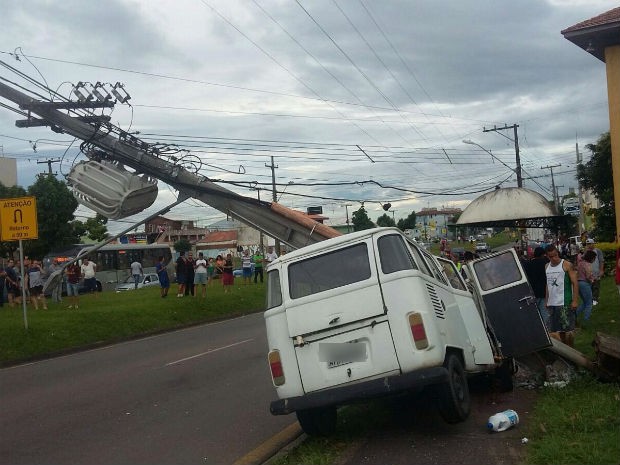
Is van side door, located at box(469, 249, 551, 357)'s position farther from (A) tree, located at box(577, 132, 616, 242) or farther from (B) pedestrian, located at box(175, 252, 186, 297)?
(A) tree, located at box(577, 132, 616, 242)

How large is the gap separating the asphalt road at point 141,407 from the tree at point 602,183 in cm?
2280

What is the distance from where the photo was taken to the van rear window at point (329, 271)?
6.93 meters

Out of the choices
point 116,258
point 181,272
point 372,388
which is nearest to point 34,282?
point 181,272

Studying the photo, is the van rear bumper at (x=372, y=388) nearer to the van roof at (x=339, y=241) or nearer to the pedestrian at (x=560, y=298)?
the van roof at (x=339, y=241)

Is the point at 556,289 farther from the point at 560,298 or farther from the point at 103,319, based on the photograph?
the point at 103,319

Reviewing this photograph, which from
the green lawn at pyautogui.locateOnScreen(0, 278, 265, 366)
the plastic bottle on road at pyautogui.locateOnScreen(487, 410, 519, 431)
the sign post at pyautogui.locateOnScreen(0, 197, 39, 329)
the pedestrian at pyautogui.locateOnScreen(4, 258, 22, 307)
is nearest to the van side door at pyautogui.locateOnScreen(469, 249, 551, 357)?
the plastic bottle on road at pyautogui.locateOnScreen(487, 410, 519, 431)

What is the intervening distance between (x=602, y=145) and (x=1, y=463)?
30.4m

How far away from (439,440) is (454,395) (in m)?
0.45

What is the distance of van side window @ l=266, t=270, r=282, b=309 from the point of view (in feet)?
23.6

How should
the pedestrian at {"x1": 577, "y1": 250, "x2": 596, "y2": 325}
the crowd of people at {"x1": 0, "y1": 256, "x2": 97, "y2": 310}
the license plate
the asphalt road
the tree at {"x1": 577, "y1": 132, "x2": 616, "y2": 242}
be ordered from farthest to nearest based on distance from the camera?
1. the tree at {"x1": 577, "y1": 132, "x2": 616, "y2": 242}
2. the crowd of people at {"x1": 0, "y1": 256, "x2": 97, "y2": 310}
3. the pedestrian at {"x1": 577, "y1": 250, "x2": 596, "y2": 325}
4. the asphalt road
5. the license plate

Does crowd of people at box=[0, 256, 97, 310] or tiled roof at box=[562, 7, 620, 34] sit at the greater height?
tiled roof at box=[562, 7, 620, 34]

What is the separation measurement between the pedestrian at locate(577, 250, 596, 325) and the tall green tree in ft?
121

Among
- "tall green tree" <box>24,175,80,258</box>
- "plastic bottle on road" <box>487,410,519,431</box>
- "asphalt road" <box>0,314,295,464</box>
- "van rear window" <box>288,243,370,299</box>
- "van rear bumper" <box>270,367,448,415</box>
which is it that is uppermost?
"tall green tree" <box>24,175,80,258</box>

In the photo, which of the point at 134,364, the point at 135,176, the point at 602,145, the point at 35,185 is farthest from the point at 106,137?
the point at 35,185
